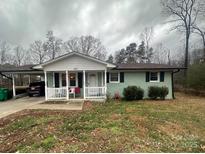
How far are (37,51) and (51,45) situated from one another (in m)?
3.92

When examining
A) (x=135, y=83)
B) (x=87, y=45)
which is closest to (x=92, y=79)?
(x=135, y=83)

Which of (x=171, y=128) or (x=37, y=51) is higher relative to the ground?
(x=37, y=51)

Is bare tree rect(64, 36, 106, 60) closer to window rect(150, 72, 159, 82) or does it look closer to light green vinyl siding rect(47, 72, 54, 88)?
light green vinyl siding rect(47, 72, 54, 88)

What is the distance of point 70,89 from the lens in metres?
17.0

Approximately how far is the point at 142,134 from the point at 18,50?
173 feet

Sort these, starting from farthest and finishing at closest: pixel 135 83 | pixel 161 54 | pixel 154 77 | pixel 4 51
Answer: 1. pixel 161 54
2. pixel 4 51
3. pixel 154 77
4. pixel 135 83

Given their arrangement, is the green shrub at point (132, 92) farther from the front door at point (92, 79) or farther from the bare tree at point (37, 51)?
the bare tree at point (37, 51)

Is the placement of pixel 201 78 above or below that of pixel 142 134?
above

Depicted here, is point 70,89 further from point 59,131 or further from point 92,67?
point 59,131

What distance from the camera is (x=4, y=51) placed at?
4972cm

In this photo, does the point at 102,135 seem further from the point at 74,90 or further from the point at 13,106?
the point at 74,90

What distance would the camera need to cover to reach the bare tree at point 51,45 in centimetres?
5003

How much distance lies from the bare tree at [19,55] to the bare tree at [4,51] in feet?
6.32

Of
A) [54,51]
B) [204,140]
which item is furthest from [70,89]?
[54,51]
